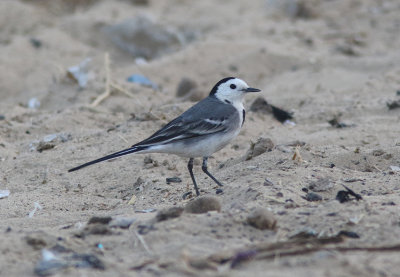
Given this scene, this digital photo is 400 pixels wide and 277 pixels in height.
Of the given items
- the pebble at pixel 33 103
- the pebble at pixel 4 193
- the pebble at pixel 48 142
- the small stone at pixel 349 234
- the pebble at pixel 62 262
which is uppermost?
the small stone at pixel 349 234

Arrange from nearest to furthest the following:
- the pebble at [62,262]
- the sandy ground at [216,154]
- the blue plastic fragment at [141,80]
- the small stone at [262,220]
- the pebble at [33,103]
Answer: the pebble at [62,262] → the sandy ground at [216,154] → the small stone at [262,220] → the pebble at [33,103] → the blue plastic fragment at [141,80]

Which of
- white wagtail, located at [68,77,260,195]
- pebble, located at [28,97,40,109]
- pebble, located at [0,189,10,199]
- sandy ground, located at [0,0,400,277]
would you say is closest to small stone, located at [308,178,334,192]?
sandy ground, located at [0,0,400,277]

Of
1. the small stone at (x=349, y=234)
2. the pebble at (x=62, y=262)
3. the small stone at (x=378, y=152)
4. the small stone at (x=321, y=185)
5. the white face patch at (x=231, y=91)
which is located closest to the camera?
the pebble at (x=62, y=262)

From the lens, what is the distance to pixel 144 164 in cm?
645

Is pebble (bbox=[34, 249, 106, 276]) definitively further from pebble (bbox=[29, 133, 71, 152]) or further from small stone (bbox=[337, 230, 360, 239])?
pebble (bbox=[29, 133, 71, 152])

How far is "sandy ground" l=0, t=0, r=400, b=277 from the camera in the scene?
3.76 m

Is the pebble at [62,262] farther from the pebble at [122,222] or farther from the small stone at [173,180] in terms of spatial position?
the small stone at [173,180]

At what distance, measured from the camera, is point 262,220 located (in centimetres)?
402

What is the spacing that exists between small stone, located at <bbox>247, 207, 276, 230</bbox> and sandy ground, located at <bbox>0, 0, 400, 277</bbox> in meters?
0.04

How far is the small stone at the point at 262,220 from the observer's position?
402cm

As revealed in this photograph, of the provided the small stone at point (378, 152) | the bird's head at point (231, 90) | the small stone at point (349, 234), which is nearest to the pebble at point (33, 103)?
the bird's head at point (231, 90)

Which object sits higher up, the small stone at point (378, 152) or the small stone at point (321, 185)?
the small stone at point (321, 185)

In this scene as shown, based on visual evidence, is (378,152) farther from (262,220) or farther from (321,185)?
(262,220)

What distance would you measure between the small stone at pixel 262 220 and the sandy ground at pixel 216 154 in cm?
4
